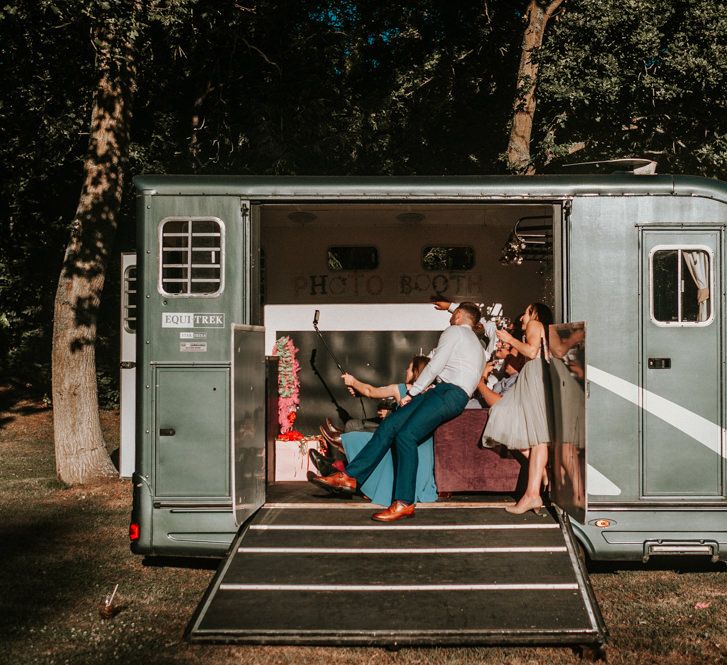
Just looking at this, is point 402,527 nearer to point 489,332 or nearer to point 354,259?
point 489,332

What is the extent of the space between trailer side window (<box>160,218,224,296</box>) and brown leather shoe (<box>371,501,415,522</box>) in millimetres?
1990

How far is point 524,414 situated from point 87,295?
5.58 meters

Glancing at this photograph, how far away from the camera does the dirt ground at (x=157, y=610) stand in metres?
4.70

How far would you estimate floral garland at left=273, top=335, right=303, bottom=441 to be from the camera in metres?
8.40

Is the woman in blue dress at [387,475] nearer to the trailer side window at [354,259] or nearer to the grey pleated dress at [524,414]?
the grey pleated dress at [524,414]

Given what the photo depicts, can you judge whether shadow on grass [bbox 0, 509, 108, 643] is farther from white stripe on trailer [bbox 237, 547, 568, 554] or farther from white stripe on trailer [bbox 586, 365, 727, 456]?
white stripe on trailer [bbox 586, 365, 727, 456]

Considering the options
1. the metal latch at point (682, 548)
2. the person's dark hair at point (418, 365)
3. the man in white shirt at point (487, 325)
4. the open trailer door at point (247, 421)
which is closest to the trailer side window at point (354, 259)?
the man in white shirt at point (487, 325)

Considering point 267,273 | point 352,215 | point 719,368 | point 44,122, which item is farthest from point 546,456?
point 44,122

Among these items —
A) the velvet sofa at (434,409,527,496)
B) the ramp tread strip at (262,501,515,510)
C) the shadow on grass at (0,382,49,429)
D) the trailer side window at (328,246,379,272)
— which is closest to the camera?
the ramp tread strip at (262,501,515,510)

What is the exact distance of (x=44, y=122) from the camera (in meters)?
12.2

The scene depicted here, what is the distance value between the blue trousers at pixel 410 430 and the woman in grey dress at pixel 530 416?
329 mm

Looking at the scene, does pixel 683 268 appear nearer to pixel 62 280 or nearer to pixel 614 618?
pixel 614 618

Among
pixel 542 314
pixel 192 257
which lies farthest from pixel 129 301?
pixel 542 314

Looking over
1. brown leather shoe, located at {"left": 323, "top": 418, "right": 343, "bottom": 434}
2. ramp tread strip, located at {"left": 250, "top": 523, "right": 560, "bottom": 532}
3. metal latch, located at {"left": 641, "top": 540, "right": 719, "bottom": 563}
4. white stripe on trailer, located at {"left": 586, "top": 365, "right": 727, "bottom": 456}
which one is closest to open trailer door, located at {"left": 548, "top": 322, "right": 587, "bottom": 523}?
white stripe on trailer, located at {"left": 586, "top": 365, "right": 727, "bottom": 456}
